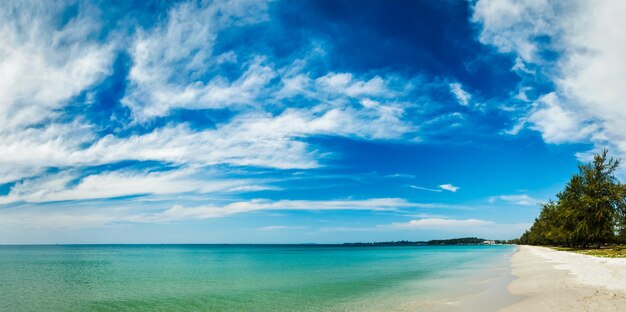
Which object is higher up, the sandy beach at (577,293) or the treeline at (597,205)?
the treeline at (597,205)

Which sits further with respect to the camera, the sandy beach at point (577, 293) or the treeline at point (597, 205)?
the treeline at point (597, 205)

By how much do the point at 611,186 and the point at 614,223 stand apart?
230 inches

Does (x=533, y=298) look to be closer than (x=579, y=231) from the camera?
Yes

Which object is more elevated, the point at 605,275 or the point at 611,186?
the point at 611,186

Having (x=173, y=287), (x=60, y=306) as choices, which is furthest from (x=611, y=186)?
(x=60, y=306)

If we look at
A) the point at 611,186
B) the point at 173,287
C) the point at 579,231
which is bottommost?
the point at 173,287

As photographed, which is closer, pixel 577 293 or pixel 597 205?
pixel 577 293

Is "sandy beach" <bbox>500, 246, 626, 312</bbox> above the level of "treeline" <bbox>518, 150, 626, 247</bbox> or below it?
below

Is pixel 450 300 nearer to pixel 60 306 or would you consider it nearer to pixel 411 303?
pixel 411 303

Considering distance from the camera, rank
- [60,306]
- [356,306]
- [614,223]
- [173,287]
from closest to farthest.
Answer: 1. [356,306]
2. [60,306]
3. [173,287]
4. [614,223]

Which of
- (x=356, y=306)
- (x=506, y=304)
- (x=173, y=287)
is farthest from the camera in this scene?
(x=173, y=287)

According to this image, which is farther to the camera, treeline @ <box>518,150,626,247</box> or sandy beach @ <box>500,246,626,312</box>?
treeline @ <box>518,150,626,247</box>

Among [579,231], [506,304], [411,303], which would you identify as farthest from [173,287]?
[579,231]

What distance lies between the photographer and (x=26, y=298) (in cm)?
2880
